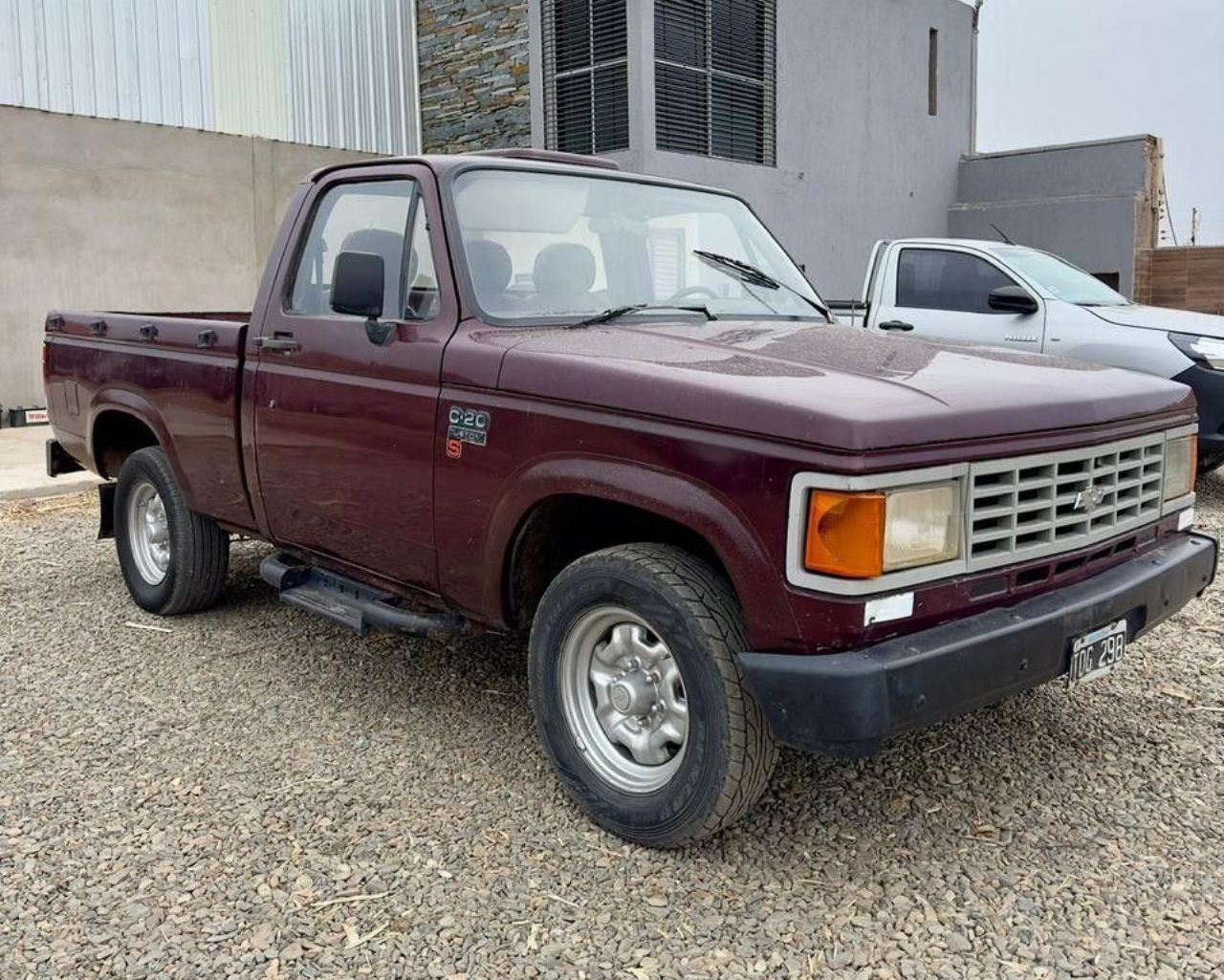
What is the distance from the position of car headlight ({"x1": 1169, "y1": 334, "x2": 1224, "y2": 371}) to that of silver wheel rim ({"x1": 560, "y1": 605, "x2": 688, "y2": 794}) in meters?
5.69

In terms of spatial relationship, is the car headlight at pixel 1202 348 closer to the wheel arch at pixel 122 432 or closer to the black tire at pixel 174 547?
the black tire at pixel 174 547

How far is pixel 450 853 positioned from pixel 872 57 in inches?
634

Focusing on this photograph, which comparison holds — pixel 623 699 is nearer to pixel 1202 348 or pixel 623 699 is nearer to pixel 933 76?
pixel 1202 348

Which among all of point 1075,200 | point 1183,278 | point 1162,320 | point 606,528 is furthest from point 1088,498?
point 1075,200

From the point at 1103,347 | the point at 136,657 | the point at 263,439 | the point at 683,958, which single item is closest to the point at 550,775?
the point at 683,958

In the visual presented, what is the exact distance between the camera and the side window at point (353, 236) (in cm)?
413

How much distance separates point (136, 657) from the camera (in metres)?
5.00

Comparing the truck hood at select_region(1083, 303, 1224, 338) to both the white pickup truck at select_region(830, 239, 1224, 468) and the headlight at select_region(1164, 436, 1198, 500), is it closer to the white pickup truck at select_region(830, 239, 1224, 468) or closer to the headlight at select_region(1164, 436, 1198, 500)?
the white pickup truck at select_region(830, 239, 1224, 468)

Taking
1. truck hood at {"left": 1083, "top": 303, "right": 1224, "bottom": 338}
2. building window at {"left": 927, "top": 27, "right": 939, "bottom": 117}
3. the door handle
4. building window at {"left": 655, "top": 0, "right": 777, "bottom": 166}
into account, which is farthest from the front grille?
building window at {"left": 927, "top": 27, "right": 939, "bottom": 117}

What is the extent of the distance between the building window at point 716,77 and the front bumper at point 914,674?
11.6 metres

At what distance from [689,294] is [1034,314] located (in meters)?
4.65

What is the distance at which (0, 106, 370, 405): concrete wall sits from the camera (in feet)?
39.1

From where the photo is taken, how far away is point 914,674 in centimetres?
277

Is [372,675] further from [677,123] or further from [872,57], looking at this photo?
[872,57]
